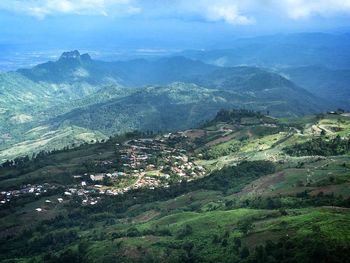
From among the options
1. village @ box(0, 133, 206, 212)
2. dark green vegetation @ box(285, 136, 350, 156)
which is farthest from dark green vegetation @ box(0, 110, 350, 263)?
village @ box(0, 133, 206, 212)

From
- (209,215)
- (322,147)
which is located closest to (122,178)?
(322,147)

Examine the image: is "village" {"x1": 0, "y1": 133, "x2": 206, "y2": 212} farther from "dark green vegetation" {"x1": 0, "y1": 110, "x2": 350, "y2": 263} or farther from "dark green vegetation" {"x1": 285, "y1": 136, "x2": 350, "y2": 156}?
"dark green vegetation" {"x1": 285, "y1": 136, "x2": 350, "y2": 156}

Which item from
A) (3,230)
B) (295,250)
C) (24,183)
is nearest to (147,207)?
(3,230)

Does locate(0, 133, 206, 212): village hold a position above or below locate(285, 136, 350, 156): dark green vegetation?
below

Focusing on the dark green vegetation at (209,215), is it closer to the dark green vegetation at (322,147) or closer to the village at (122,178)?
the dark green vegetation at (322,147)

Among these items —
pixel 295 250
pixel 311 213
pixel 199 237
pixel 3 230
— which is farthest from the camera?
pixel 3 230

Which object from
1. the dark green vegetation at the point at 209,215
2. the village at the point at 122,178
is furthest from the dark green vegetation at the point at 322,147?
the village at the point at 122,178

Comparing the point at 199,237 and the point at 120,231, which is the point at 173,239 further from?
the point at 120,231

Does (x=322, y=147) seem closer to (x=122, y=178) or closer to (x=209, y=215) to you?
(x=122, y=178)
